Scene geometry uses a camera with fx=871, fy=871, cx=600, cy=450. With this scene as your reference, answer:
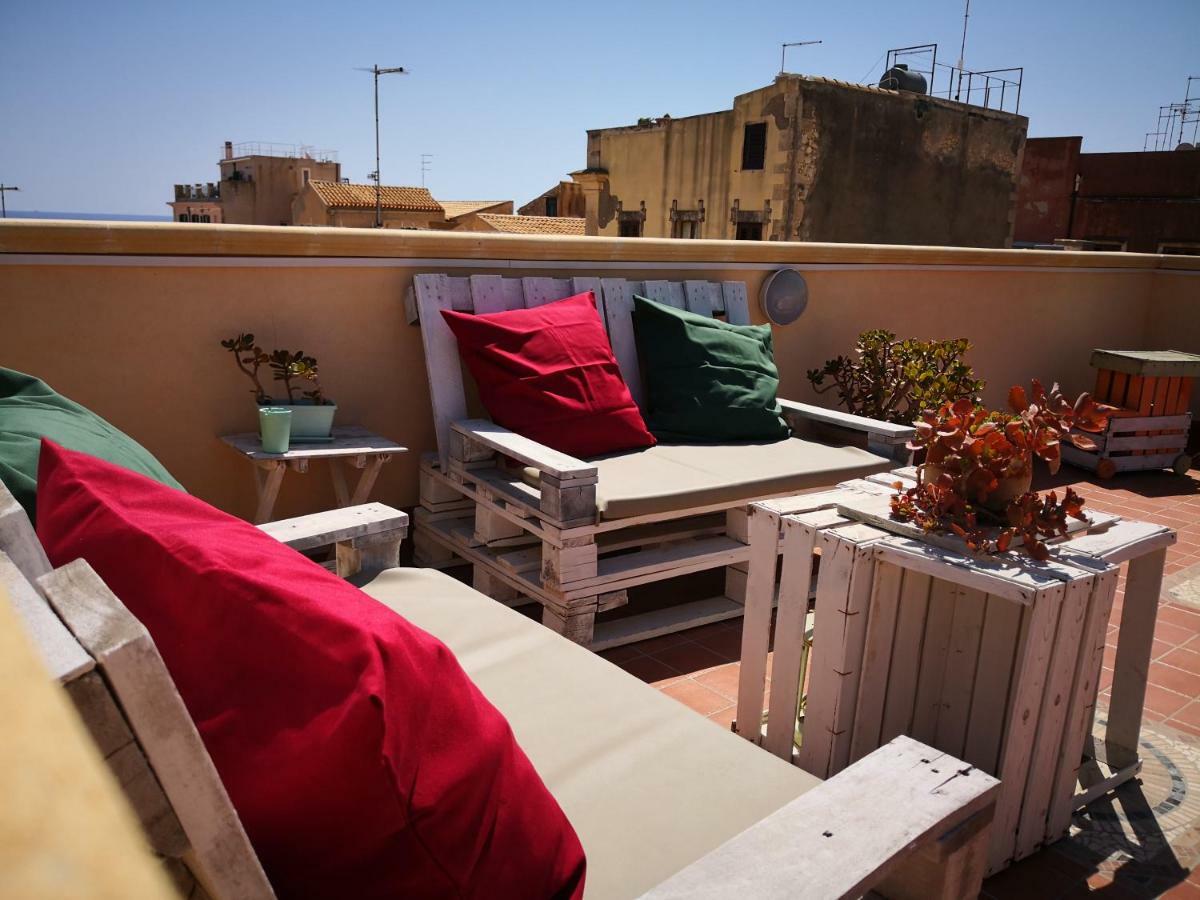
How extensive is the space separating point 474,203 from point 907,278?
3058cm

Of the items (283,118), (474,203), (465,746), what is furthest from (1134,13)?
(283,118)

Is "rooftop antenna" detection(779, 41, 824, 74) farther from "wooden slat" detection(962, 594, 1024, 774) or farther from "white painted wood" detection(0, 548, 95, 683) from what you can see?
"white painted wood" detection(0, 548, 95, 683)

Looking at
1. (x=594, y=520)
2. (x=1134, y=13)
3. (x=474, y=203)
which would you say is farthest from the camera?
(x=474, y=203)

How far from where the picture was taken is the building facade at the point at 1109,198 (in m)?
19.0

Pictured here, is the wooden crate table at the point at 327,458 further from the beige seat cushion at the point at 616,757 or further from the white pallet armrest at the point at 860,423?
the white pallet armrest at the point at 860,423

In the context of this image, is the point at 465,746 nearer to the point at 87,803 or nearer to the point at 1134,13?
the point at 87,803

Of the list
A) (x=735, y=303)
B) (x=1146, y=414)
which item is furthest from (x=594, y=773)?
(x=1146, y=414)

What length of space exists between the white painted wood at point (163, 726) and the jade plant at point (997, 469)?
5.15 feet

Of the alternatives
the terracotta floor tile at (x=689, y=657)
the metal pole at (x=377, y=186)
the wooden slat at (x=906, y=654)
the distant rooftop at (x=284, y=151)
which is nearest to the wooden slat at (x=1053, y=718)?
the wooden slat at (x=906, y=654)

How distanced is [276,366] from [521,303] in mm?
968

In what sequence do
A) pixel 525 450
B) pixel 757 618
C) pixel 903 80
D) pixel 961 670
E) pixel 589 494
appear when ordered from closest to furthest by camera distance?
pixel 961 670
pixel 757 618
pixel 589 494
pixel 525 450
pixel 903 80

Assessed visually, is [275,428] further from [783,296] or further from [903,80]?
[903,80]

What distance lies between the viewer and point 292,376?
308 cm

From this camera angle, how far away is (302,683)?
79cm
